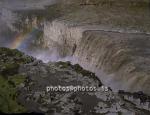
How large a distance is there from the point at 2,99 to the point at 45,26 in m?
12.0

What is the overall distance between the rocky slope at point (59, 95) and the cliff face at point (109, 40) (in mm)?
844

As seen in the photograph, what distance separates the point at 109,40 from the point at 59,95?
5533 millimetres

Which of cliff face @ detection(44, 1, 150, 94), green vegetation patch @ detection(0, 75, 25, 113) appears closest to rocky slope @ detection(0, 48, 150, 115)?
green vegetation patch @ detection(0, 75, 25, 113)

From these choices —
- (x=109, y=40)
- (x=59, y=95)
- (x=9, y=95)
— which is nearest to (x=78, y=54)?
(x=109, y=40)

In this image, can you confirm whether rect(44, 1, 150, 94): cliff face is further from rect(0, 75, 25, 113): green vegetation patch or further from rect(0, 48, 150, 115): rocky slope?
rect(0, 75, 25, 113): green vegetation patch

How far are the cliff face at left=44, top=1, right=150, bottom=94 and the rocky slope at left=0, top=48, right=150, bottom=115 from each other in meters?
0.84

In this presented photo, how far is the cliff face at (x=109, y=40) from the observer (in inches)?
678

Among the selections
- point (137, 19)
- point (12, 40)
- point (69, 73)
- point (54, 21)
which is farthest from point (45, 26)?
point (69, 73)

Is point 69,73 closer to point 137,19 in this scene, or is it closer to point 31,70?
point 31,70

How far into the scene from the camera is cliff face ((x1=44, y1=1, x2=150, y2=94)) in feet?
56.5

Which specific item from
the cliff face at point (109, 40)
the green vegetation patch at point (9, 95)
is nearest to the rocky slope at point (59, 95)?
the green vegetation patch at point (9, 95)

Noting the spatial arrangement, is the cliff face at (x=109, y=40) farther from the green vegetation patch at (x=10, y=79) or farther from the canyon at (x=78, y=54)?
the green vegetation patch at (x=10, y=79)

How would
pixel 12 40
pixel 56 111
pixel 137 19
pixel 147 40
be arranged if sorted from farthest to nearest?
pixel 12 40 < pixel 137 19 < pixel 147 40 < pixel 56 111

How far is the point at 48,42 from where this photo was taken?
26188mm
